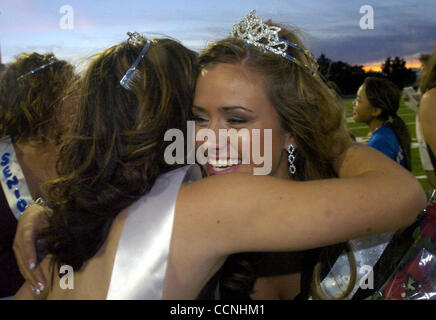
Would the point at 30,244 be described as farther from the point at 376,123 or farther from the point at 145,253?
the point at 376,123

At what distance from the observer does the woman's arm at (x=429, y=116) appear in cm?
250

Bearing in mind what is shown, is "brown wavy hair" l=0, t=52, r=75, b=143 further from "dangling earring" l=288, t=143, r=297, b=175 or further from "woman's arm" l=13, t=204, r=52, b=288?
"dangling earring" l=288, t=143, r=297, b=175

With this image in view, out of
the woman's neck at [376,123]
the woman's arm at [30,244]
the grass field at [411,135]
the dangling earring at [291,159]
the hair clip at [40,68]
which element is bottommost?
the grass field at [411,135]

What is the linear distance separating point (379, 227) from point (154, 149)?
2.22 ft

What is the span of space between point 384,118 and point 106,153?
3.27 metres

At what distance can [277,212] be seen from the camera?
102 centimetres

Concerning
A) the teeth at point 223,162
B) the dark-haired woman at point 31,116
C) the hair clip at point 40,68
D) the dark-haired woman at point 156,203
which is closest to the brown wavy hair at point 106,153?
the dark-haired woman at point 156,203

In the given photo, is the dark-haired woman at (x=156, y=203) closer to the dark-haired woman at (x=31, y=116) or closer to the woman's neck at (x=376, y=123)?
the dark-haired woman at (x=31, y=116)

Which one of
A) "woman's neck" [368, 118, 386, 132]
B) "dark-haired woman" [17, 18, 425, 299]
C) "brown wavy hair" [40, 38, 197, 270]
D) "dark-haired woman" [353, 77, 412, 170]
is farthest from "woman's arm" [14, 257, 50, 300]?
"woman's neck" [368, 118, 386, 132]

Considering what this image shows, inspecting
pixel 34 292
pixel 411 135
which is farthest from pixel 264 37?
pixel 411 135

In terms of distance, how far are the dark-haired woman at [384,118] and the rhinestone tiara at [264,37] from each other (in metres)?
2.01

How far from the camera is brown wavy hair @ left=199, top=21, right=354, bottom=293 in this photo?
1655mm
